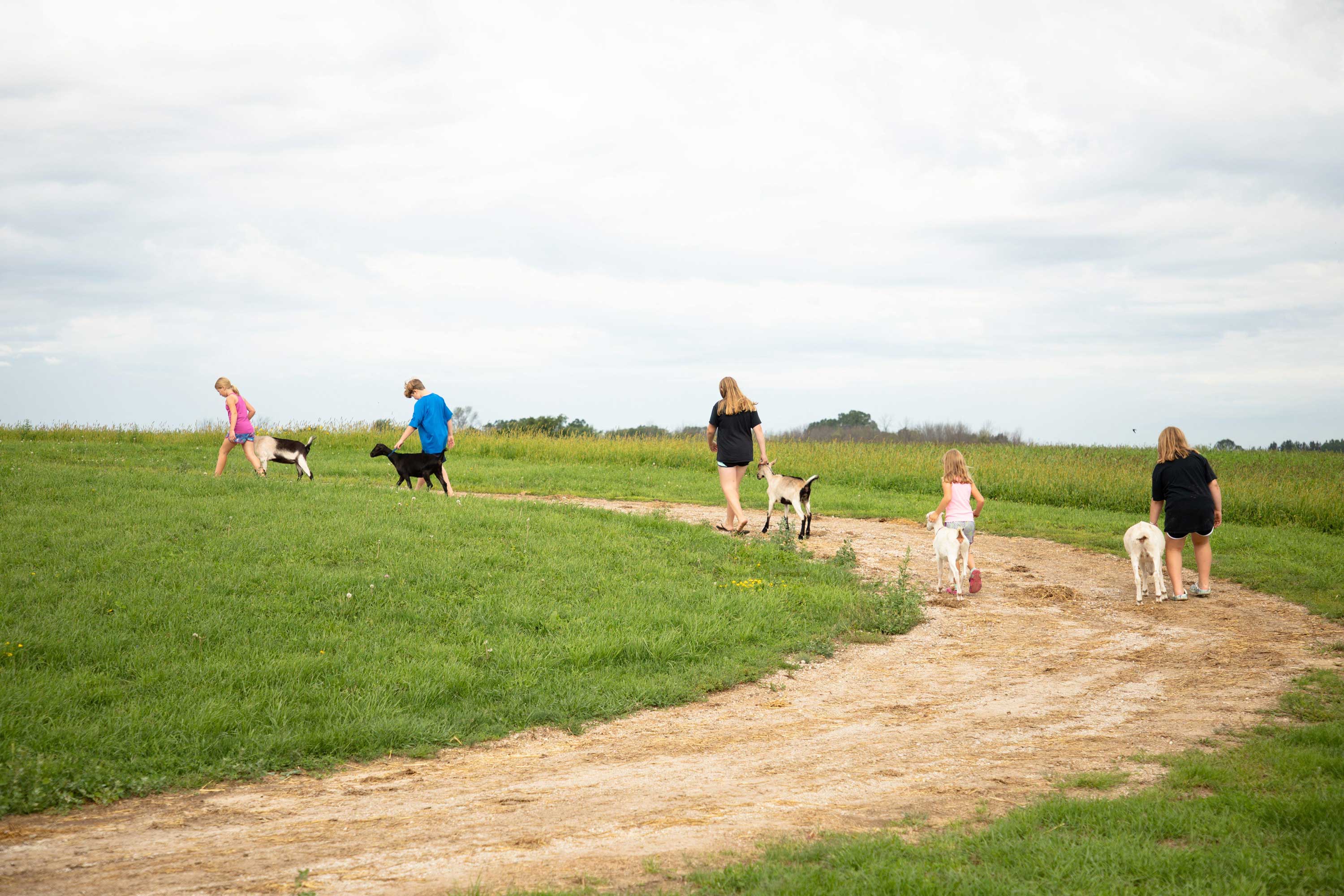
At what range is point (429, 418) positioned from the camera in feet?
50.3

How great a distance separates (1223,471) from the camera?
93.4ft

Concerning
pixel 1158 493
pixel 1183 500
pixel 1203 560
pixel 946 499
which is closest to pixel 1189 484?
pixel 1183 500

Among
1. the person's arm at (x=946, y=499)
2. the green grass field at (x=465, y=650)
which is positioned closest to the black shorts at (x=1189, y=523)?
the green grass field at (x=465, y=650)

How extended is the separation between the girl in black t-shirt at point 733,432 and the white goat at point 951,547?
3.15 m

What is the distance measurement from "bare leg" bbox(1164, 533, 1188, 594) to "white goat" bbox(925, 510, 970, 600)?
247 cm

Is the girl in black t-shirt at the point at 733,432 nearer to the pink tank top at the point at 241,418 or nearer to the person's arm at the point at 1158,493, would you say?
the person's arm at the point at 1158,493

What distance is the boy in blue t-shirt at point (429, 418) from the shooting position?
15.3 m

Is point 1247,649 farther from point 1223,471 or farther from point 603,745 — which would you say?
point 1223,471

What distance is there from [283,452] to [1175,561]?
16669 millimetres

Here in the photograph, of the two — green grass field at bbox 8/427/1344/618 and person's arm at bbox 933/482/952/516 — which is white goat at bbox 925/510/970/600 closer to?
person's arm at bbox 933/482/952/516

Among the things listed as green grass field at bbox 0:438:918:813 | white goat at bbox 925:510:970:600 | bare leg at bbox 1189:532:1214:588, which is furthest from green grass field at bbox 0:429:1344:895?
white goat at bbox 925:510:970:600

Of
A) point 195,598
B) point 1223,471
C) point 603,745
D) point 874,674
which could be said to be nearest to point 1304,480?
point 1223,471

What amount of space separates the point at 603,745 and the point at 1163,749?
386 centimetres

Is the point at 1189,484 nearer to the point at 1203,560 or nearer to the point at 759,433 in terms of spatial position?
the point at 1203,560
